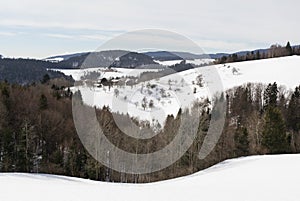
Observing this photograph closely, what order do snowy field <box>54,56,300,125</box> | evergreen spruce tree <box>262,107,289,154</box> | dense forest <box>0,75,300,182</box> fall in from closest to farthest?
dense forest <box>0,75,300,182</box> < evergreen spruce tree <box>262,107,289,154</box> < snowy field <box>54,56,300,125</box>

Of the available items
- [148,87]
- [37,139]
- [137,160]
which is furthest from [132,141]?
[148,87]

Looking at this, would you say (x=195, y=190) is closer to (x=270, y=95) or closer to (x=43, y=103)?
(x=43, y=103)

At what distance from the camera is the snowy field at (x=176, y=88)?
57406mm

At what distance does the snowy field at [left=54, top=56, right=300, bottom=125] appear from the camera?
57.4m

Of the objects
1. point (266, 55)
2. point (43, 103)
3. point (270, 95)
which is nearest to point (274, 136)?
point (270, 95)

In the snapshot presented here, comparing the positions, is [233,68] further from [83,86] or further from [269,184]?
[269,184]

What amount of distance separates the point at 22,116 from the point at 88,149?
7.77 metres

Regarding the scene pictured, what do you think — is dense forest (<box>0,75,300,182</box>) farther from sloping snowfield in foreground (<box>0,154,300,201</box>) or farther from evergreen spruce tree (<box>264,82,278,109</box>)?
sloping snowfield in foreground (<box>0,154,300,201</box>)

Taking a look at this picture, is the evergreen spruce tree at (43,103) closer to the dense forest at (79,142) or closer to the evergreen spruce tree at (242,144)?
the dense forest at (79,142)

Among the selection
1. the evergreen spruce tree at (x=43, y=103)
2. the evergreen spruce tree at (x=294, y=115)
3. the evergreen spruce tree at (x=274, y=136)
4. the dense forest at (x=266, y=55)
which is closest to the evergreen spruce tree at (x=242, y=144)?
the evergreen spruce tree at (x=274, y=136)

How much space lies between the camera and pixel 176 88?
6625 cm

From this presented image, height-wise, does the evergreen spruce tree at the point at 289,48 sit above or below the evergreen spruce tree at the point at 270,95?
above

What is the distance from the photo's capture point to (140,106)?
2297 inches

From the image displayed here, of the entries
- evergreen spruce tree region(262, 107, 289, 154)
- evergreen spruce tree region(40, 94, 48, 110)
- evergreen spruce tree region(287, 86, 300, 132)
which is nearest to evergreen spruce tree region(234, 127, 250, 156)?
evergreen spruce tree region(262, 107, 289, 154)
